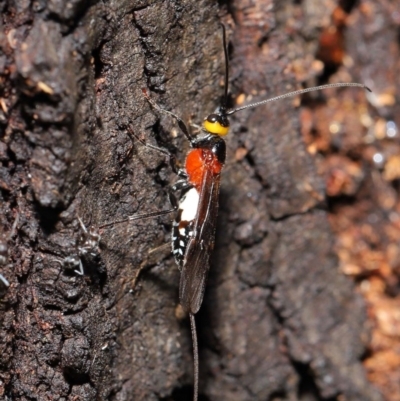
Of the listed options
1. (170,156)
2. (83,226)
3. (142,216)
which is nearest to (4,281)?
(83,226)

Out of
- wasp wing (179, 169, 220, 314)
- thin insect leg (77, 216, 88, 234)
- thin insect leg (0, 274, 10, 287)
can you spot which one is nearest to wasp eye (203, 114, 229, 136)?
wasp wing (179, 169, 220, 314)

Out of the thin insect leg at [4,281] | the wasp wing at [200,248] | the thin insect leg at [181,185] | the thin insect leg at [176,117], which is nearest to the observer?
the thin insect leg at [4,281]

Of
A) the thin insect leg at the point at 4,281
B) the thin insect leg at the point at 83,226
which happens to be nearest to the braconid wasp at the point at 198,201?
the thin insect leg at the point at 83,226

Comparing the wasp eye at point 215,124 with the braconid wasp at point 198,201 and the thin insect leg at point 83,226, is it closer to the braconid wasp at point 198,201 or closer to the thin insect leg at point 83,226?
the braconid wasp at point 198,201

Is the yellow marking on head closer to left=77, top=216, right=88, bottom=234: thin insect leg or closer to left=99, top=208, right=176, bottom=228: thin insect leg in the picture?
left=99, top=208, right=176, bottom=228: thin insect leg

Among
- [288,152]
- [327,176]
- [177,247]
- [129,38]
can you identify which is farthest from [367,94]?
[129,38]
